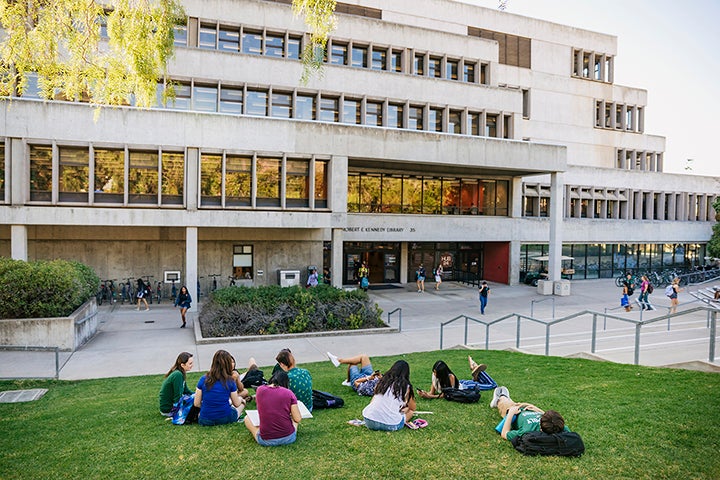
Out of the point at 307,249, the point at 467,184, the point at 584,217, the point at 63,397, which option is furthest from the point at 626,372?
the point at 584,217

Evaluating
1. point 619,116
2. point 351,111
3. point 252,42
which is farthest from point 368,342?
point 619,116

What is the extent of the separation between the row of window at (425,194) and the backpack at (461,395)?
22.0m

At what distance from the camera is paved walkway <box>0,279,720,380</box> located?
11961 mm

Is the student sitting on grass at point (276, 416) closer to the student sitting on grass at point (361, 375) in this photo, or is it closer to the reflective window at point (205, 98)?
the student sitting on grass at point (361, 375)

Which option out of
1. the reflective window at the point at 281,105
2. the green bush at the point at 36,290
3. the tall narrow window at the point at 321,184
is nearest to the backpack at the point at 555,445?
the green bush at the point at 36,290

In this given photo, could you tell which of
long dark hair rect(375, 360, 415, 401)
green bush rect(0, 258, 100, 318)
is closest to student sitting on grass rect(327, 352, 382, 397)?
long dark hair rect(375, 360, 415, 401)

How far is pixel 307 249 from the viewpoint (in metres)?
27.9

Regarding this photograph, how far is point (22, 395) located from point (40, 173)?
14.5 m

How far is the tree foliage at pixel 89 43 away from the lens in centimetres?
916

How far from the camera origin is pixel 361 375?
9.50 meters

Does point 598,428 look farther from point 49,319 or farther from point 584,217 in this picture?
point 584,217

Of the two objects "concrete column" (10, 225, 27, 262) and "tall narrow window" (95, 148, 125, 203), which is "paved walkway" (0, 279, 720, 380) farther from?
"tall narrow window" (95, 148, 125, 203)

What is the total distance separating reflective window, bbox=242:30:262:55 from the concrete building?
4.4 inches

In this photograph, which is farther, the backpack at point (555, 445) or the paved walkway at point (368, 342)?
the paved walkway at point (368, 342)
